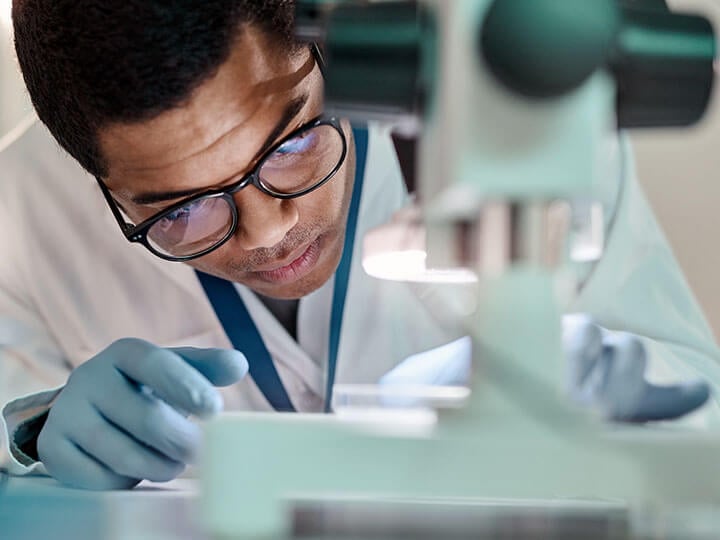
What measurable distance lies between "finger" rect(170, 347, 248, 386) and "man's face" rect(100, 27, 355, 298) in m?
0.11

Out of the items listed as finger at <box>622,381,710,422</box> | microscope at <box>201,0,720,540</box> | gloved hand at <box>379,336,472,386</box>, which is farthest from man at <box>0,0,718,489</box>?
microscope at <box>201,0,720,540</box>

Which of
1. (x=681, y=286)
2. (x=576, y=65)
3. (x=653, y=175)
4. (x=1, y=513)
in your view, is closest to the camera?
(x=576, y=65)

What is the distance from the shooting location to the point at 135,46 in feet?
2.19

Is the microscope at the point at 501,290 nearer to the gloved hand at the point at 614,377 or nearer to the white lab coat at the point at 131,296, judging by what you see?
the gloved hand at the point at 614,377

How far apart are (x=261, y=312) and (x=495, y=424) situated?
2.46 feet

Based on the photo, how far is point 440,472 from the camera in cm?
36

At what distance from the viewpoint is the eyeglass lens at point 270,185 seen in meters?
0.78

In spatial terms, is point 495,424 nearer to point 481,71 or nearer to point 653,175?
point 481,71

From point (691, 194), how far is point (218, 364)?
118cm

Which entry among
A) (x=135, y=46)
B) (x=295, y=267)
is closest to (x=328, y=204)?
(x=295, y=267)

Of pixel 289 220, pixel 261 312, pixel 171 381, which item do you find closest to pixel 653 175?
pixel 261 312

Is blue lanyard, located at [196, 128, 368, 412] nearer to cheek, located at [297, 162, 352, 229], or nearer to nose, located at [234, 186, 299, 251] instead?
cheek, located at [297, 162, 352, 229]

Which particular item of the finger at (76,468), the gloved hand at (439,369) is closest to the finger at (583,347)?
the gloved hand at (439,369)

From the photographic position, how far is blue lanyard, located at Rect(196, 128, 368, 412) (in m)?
1.09
